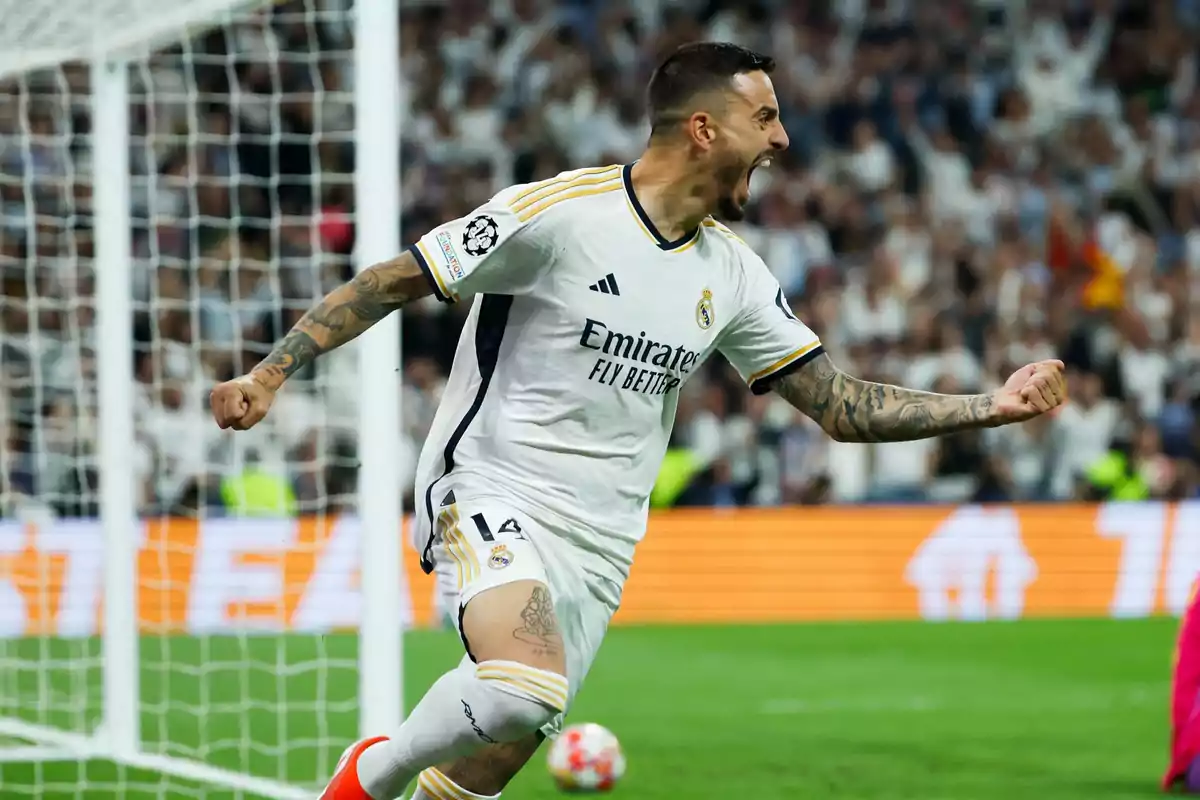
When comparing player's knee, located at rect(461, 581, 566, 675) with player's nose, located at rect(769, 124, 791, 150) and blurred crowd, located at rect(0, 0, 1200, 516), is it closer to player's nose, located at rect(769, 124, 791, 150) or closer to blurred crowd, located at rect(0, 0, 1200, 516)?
player's nose, located at rect(769, 124, 791, 150)

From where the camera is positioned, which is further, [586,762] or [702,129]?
[586,762]

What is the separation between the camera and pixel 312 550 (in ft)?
42.8

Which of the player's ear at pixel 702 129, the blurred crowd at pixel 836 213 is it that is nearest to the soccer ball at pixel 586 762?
the player's ear at pixel 702 129

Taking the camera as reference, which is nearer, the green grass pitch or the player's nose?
the player's nose

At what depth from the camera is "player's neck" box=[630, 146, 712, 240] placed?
5.00 metres

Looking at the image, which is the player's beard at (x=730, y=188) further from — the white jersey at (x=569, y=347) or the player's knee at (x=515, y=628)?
the player's knee at (x=515, y=628)

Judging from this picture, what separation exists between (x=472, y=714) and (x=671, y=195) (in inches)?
56.1

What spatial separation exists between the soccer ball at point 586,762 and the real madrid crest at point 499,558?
119 inches

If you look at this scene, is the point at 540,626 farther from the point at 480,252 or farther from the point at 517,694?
the point at 480,252

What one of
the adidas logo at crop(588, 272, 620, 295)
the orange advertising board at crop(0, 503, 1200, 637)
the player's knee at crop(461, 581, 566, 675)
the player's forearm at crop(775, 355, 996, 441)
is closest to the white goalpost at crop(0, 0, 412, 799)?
the adidas logo at crop(588, 272, 620, 295)

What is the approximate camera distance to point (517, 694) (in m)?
4.54

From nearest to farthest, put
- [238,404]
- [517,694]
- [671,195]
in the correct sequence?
[238,404], [517,694], [671,195]

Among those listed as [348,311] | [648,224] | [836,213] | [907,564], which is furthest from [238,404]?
[836,213]

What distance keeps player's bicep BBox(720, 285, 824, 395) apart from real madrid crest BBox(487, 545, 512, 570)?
0.94 metres
